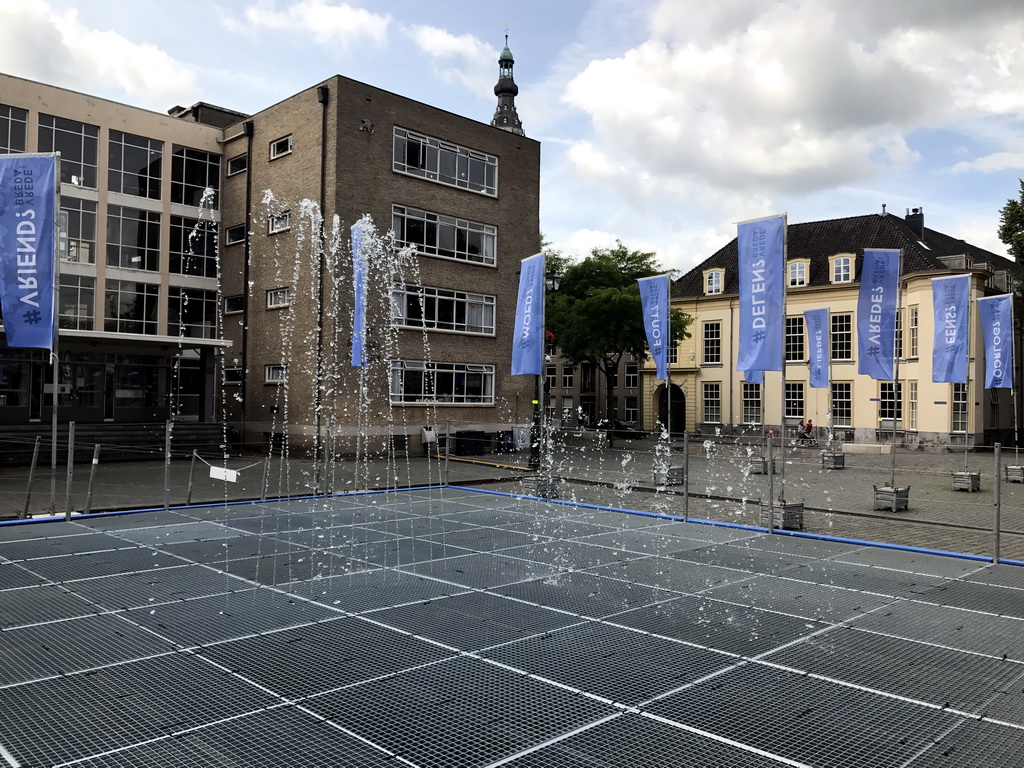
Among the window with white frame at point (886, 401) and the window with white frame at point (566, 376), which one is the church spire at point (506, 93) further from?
the window with white frame at point (886, 401)

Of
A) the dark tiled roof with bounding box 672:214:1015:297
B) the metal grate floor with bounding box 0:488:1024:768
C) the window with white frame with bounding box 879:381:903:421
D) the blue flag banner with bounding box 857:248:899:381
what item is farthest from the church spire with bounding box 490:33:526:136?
the metal grate floor with bounding box 0:488:1024:768

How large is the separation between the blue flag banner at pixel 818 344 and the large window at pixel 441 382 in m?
14.4

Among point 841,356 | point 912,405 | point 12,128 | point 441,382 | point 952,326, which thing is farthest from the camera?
point 841,356

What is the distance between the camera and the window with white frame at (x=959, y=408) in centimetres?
4466

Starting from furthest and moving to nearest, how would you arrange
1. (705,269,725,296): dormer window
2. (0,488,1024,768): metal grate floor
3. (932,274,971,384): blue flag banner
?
(705,269,725,296): dormer window
(932,274,971,384): blue flag banner
(0,488,1024,768): metal grate floor

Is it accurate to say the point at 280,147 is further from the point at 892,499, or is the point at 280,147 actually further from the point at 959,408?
the point at 959,408

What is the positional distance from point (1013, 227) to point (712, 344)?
66.0ft

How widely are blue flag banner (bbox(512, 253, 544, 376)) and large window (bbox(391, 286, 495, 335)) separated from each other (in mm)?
12947

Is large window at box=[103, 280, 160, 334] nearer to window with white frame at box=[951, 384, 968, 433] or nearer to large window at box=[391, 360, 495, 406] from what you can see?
large window at box=[391, 360, 495, 406]

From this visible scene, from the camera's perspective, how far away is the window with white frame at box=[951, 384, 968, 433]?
44.7 metres

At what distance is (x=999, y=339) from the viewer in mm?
27547

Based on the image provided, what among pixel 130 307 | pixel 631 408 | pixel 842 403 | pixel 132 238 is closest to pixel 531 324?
pixel 130 307

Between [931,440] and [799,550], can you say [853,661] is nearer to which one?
[799,550]

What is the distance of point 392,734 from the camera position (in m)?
5.12
